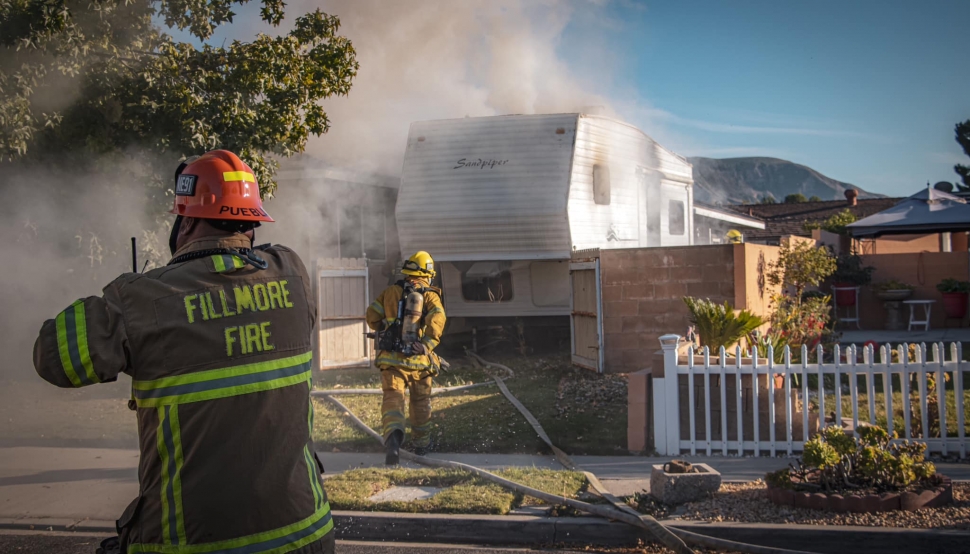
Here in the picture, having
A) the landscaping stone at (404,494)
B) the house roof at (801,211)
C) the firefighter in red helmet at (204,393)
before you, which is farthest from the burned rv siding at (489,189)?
the house roof at (801,211)

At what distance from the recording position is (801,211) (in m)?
35.2

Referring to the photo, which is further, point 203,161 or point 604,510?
point 604,510

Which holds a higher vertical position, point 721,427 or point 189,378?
point 189,378

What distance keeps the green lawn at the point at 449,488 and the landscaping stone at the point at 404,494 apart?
0.22 feet

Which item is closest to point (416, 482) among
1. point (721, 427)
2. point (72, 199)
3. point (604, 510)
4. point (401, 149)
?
point (604, 510)

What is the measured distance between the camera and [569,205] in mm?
11680

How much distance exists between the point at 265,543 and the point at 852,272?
56.1ft

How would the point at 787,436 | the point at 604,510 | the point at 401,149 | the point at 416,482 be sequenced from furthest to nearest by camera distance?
the point at 401,149, the point at 787,436, the point at 416,482, the point at 604,510

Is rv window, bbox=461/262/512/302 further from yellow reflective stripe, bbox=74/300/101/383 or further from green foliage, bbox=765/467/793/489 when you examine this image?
yellow reflective stripe, bbox=74/300/101/383

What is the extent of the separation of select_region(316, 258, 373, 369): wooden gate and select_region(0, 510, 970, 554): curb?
6.92 m

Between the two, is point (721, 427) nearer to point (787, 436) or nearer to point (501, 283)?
point (787, 436)

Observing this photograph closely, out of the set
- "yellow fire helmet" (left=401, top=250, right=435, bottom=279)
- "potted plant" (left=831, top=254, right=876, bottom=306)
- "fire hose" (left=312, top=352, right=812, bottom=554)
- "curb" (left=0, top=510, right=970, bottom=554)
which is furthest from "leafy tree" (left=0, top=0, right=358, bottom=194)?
"potted plant" (left=831, top=254, right=876, bottom=306)

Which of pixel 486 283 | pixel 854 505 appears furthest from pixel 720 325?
pixel 486 283

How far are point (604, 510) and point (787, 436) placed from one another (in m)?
2.57
